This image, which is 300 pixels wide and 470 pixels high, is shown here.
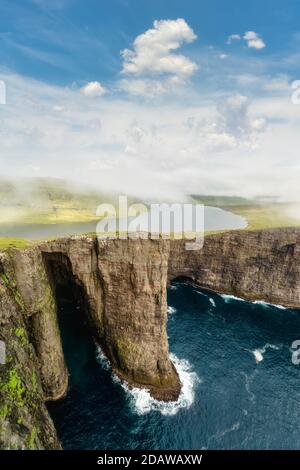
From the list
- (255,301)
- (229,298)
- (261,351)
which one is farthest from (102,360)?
(255,301)

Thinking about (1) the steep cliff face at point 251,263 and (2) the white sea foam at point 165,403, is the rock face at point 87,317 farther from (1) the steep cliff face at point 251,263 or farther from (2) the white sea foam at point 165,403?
(1) the steep cliff face at point 251,263

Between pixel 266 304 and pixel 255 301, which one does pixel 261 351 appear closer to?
pixel 266 304

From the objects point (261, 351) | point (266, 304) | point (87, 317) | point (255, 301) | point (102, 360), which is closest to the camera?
point (102, 360)

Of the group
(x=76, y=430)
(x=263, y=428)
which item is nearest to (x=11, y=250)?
(x=76, y=430)

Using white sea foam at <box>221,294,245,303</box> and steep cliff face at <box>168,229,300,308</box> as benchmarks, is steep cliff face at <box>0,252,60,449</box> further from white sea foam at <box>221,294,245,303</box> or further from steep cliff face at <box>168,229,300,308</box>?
steep cliff face at <box>168,229,300,308</box>

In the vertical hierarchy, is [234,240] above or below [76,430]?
above
